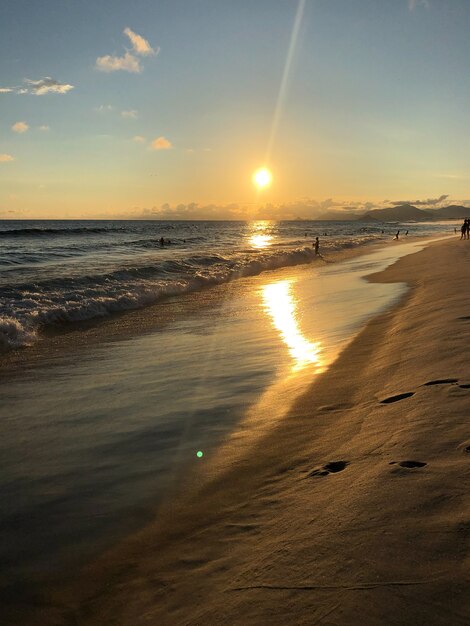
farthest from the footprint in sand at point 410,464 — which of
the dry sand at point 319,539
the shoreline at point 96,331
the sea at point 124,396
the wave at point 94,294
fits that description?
the wave at point 94,294

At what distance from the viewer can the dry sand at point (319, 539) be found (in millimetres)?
2342

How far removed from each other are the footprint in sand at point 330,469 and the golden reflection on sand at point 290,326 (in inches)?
136

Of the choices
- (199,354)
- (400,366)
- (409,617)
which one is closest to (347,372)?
(400,366)

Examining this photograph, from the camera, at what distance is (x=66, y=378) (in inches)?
303

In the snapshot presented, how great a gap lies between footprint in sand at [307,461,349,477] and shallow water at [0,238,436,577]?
3.85ft

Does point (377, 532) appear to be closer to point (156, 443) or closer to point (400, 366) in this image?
point (156, 443)

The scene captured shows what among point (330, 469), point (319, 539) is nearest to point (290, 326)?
point (330, 469)

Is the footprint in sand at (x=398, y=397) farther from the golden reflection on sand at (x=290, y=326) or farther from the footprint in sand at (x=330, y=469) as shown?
the golden reflection on sand at (x=290, y=326)

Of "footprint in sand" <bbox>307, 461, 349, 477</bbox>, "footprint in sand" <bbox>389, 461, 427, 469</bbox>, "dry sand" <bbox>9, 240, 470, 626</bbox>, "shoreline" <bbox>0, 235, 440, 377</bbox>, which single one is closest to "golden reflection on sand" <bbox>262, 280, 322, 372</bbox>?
"shoreline" <bbox>0, 235, 440, 377</bbox>

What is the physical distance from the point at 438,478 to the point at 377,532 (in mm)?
773

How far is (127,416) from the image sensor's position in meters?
5.85

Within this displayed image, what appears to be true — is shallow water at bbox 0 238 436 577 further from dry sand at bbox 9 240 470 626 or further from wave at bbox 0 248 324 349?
wave at bbox 0 248 324 349

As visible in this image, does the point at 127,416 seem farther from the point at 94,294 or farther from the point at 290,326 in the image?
the point at 94,294

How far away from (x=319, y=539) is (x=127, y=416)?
3.51m
